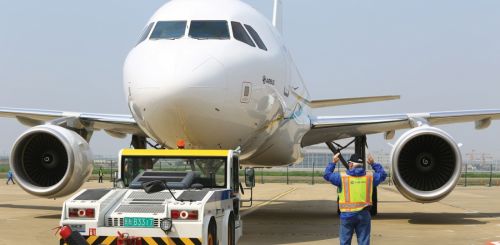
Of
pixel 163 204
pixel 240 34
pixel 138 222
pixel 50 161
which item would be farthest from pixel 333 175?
pixel 50 161

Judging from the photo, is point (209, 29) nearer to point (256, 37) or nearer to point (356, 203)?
point (256, 37)

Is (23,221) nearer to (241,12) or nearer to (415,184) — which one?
(241,12)

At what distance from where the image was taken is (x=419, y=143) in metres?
13.8

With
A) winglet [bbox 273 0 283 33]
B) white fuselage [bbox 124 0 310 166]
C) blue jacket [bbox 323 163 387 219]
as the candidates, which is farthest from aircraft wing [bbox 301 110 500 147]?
blue jacket [bbox 323 163 387 219]

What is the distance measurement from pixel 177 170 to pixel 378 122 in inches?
289

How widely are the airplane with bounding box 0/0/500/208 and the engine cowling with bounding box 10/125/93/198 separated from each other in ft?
0.06

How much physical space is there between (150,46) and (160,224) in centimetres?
341

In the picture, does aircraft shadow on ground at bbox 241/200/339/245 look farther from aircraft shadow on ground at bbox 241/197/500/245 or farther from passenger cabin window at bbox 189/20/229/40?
passenger cabin window at bbox 189/20/229/40

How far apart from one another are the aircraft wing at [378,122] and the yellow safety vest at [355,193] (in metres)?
6.44

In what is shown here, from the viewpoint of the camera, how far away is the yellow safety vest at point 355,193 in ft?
26.9

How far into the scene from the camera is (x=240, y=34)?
34.8 feet

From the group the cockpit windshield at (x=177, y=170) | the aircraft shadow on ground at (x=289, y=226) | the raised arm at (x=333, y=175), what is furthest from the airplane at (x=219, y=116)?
the raised arm at (x=333, y=175)

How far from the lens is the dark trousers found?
8.23 metres

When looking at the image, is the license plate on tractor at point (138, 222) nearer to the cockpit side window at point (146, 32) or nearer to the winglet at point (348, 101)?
the cockpit side window at point (146, 32)
